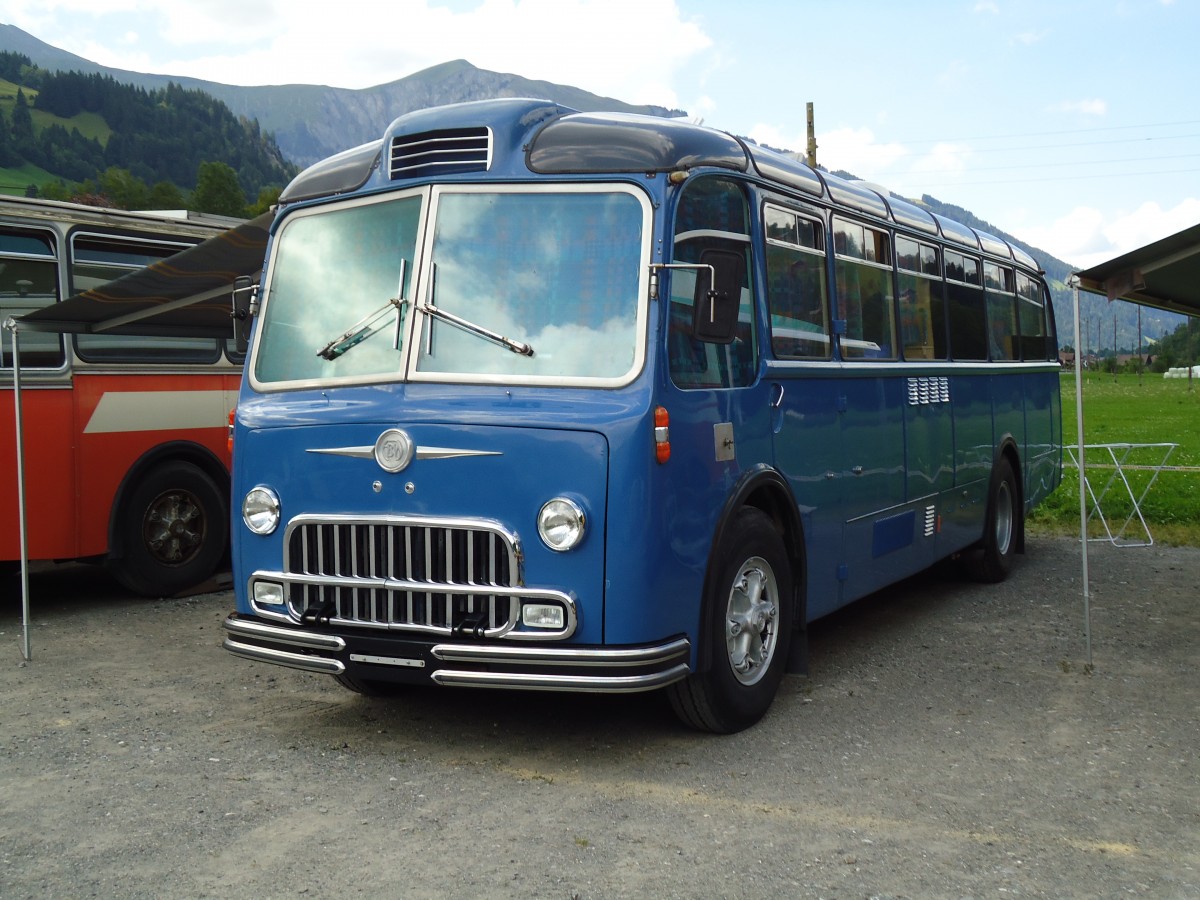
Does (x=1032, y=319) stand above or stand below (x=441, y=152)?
below

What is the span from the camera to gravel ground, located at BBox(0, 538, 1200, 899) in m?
4.57

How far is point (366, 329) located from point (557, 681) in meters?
1.90

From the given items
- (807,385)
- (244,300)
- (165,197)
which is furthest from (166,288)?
(165,197)

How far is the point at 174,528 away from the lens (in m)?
10.8

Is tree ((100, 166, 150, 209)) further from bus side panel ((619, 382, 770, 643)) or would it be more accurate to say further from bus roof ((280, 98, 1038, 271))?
bus side panel ((619, 382, 770, 643))

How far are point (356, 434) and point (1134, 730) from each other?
157 inches

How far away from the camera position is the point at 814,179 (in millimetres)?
7648

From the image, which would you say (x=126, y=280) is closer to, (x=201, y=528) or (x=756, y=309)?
(x=201, y=528)

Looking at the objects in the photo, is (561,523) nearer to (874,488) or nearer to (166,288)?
(874,488)

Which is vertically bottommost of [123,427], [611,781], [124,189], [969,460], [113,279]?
[611,781]

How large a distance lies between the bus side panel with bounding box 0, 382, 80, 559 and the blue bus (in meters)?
3.78

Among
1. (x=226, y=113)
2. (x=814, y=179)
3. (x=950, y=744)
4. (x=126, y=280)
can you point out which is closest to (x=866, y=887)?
(x=950, y=744)

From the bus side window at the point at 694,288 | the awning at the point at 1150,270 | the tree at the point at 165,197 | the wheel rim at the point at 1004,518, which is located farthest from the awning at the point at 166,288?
the tree at the point at 165,197

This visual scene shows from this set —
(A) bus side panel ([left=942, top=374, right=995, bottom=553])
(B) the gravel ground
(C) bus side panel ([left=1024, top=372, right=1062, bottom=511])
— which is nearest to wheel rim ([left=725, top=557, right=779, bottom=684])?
(B) the gravel ground
